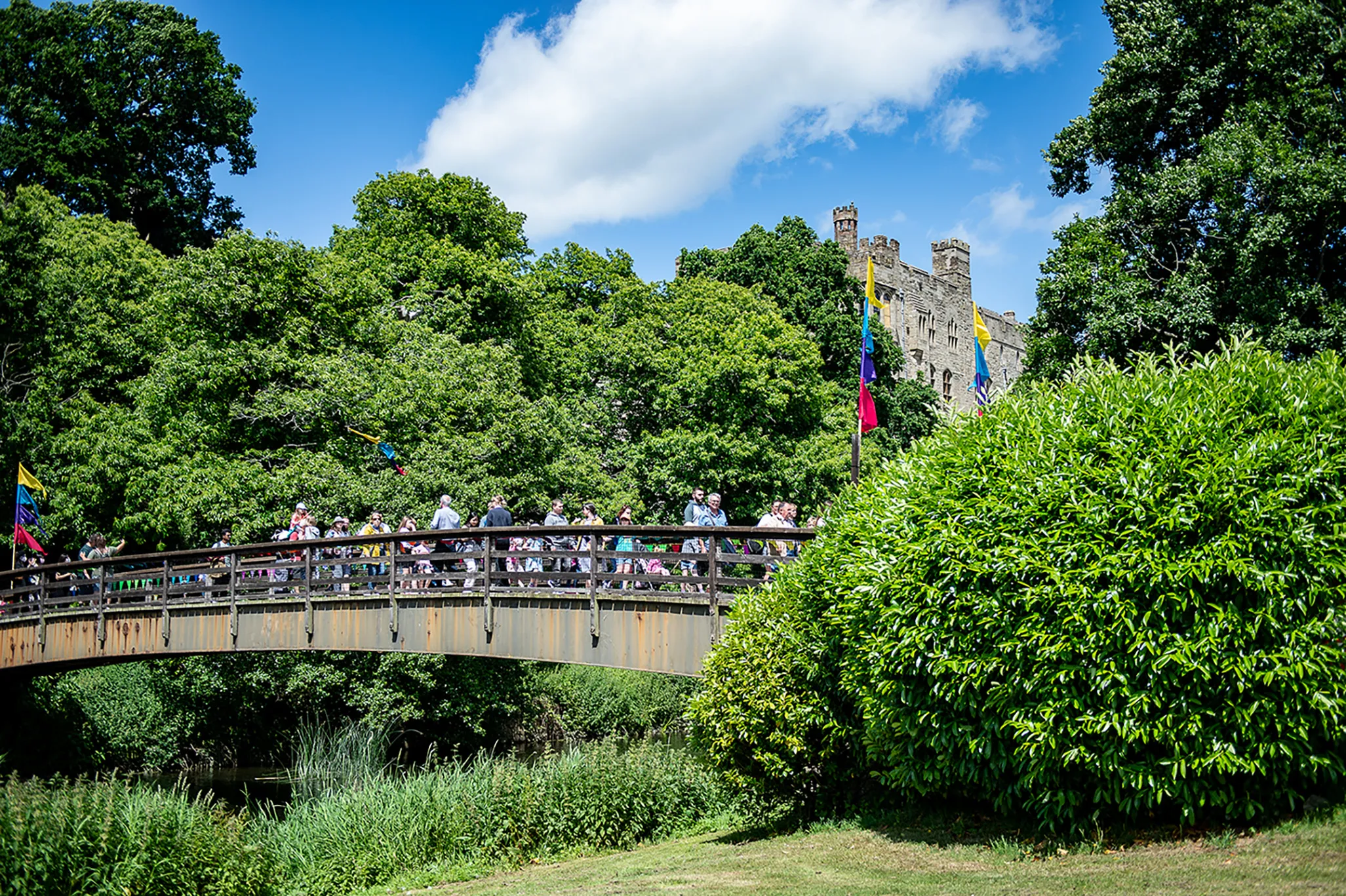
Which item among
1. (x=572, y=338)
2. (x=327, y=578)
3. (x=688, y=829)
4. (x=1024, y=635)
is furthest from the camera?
(x=572, y=338)

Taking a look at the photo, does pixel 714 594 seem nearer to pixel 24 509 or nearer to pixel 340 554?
pixel 340 554

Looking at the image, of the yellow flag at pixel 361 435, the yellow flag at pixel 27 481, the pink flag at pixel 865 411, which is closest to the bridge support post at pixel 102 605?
the yellow flag at pixel 27 481

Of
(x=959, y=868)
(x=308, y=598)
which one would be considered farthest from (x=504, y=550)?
(x=959, y=868)

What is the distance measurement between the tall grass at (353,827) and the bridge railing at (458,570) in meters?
2.66

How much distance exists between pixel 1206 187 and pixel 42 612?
81.7ft

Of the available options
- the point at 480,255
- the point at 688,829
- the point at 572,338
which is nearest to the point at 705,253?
the point at 572,338

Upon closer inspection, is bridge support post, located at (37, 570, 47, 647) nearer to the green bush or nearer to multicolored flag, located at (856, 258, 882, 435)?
multicolored flag, located at (856, 258, 882, 435)

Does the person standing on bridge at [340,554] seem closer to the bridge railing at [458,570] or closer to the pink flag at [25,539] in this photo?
the bridge railing at [458,570]

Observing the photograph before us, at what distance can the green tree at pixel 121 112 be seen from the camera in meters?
42.2

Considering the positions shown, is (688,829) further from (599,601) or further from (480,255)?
(480,255)

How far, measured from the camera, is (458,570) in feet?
68.3

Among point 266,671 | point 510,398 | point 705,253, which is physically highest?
point 705,253

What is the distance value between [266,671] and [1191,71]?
24.8 metres

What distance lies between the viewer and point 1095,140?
Result: 26.0 m
